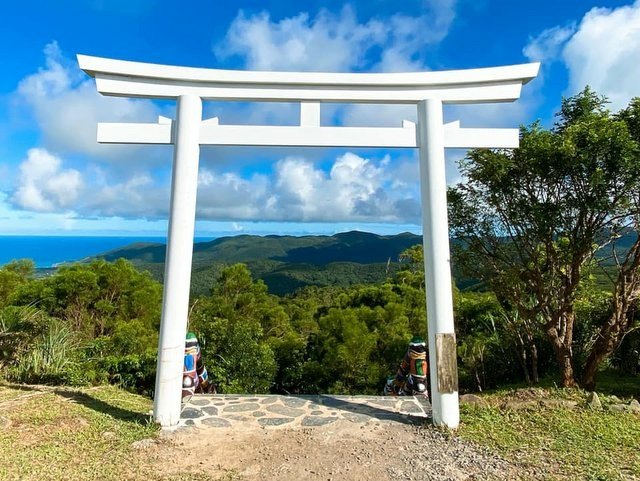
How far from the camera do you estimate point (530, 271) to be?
15.4ft

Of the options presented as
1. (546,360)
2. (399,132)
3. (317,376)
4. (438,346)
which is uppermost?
(399,132)

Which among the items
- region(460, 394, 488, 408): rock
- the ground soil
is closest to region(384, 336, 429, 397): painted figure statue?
region(460, 394, 488, 408): rock

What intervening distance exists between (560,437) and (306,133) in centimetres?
343

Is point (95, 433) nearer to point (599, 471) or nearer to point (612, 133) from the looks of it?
point (599, 471)

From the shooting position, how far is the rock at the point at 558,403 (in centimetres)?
414

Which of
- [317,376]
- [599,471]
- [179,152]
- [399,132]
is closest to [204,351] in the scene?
[317,376]

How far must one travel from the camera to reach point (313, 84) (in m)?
3.95

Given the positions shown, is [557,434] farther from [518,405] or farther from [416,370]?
[416,370]

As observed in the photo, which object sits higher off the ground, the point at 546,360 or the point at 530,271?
the point at 530,271

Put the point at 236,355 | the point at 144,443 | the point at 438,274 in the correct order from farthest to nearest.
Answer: the point at 236,355 < the point at 438,274 < the point at 144,443

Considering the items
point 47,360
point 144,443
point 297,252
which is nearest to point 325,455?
point 144,443

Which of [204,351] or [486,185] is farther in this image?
[204,351]

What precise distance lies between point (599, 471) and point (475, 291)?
6.94 metres

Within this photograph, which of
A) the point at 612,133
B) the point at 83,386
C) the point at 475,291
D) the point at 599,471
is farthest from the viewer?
the point at 475,291
